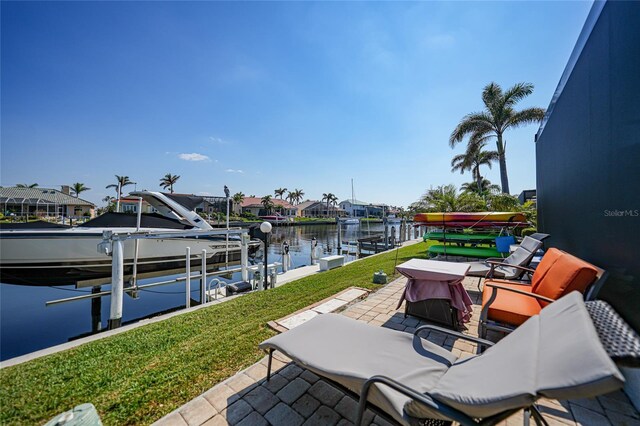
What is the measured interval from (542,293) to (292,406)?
305 centimetres

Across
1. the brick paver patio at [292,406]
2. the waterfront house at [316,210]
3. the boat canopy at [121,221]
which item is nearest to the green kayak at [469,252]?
the brick paver patio at [292,406]

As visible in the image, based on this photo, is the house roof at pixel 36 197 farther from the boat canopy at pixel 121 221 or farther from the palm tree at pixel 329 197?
the palm tree at pixel 329 197

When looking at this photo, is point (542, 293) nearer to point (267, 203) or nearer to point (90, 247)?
point (90, 247)

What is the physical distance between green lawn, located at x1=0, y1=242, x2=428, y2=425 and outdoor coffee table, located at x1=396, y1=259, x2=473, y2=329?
2.08 m

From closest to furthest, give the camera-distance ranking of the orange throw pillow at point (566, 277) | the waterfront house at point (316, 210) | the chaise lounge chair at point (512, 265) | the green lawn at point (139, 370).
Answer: the green lawn at point (139, 370) < the orange throw pillow at point (566, 277) < the chaise lounge chair at point (512, 265) < the waterfront house at point (316, 210)

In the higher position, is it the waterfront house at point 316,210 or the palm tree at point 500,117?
the palm tree at point 500,117

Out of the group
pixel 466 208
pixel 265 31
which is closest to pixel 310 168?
pixel 466 208

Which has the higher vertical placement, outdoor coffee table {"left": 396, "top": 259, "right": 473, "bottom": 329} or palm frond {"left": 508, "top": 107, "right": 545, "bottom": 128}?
palm frond {"left": 508, "top": 107, "right": 545, "bottom": 128}

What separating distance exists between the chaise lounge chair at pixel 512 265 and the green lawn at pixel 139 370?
3.61 m

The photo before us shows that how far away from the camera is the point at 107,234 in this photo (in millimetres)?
4934

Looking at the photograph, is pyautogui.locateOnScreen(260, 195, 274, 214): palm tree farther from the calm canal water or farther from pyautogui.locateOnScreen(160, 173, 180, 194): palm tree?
the calm canal water

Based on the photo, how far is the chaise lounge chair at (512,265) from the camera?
4.11m

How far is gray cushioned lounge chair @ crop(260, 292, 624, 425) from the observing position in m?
0.90

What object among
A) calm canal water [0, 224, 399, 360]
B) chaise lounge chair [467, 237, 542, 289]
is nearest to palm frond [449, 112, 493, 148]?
chaise lounge chair [467, 237, 542, 289]
